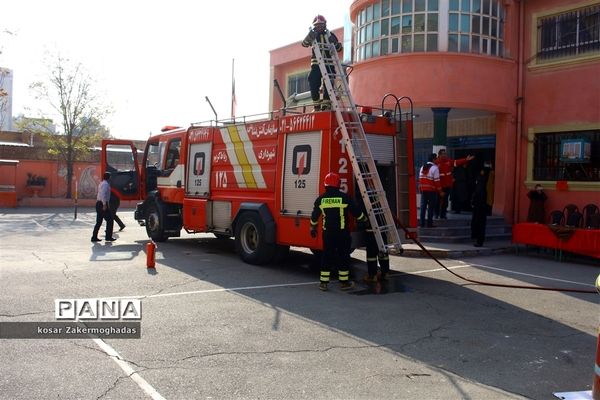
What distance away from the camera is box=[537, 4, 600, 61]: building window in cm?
1419

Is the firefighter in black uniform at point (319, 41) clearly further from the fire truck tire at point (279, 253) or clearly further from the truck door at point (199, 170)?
the truck door at point (199, 170)

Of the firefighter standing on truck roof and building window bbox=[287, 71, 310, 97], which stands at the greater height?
building window bbox=[287, 71, 310, 97]

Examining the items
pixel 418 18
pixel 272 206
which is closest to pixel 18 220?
pixel 272 206

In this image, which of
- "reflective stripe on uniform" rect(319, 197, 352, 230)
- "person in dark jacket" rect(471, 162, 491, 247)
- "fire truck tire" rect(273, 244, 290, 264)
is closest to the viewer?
"reflective stripe on uniform" rect(319, 197, 352, 230)

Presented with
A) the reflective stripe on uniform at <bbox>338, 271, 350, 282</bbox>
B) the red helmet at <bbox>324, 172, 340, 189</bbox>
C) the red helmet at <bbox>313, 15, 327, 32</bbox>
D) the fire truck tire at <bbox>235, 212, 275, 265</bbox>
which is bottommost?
the reflective stripe on uniform at <bbox>338, 271, 350, 282</bbox>

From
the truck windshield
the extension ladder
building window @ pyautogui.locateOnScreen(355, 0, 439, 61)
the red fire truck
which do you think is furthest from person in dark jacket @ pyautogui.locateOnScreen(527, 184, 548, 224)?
the truck windshield

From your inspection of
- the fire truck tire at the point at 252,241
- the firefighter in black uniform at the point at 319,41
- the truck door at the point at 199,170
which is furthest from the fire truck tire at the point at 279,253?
the firefighter in black uniform at the point at 319,41

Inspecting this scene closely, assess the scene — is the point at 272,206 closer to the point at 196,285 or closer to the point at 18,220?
the point at 196,285

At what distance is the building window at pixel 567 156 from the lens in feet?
46.2

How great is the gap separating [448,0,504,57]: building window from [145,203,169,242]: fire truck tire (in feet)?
28.4

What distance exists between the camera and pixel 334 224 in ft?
26.2

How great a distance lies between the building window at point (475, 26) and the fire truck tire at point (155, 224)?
28.4 feet

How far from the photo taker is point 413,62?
47.8ft

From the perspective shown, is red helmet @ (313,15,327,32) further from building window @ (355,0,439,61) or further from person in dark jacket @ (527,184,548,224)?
person in dark jacket @ (527,184,548,224)
